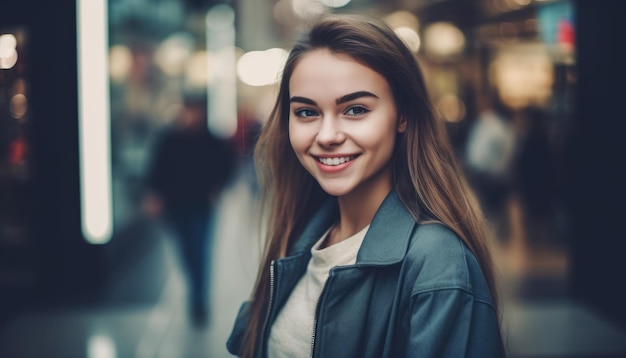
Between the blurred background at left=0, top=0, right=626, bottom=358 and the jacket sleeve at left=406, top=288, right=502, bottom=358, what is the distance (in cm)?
395

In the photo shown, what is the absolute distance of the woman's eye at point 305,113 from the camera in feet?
5.55

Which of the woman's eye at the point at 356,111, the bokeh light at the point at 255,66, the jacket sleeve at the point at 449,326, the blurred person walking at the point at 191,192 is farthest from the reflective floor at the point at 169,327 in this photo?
the bokeh light at the point at 255,66

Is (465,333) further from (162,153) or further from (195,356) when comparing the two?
(162,153)

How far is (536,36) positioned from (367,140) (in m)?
7.50

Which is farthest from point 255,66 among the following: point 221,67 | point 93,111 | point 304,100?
point 304,100

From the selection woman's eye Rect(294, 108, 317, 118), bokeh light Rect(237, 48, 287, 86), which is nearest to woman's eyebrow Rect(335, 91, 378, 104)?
woman's eye Rect(294, 108, 317, 118)

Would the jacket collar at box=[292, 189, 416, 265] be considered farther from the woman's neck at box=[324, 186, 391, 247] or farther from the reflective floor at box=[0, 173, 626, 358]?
the reflective floor at box=[0, 173, 626, 358]

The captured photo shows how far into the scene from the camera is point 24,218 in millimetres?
6840

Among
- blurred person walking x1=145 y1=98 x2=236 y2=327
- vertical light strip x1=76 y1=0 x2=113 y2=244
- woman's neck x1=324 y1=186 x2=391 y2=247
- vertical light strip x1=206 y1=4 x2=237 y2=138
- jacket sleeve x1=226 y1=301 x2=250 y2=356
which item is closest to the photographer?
woman's neck x1=324 y1=186 x2=391 y2=247

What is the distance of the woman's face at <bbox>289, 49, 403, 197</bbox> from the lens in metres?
1.60

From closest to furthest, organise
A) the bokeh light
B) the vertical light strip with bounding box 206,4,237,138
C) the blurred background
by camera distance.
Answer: the blurred background
the vertical light strip with bounding box 206,4,237,138
the bokeh light

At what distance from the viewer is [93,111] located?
6.44 metres

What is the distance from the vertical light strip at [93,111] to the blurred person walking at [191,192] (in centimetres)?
69

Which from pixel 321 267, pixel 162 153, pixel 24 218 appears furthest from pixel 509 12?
pixel 321 267
